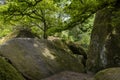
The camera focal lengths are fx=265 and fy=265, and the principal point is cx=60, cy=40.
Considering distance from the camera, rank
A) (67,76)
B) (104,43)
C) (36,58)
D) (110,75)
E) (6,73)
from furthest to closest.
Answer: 1. (104,43)
2. (36,58)
3. (67,76)
4. (110,75)
5. (6,73)

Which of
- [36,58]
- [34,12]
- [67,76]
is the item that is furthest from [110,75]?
[34,12]

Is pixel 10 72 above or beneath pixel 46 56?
above

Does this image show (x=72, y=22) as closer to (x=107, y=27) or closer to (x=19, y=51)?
(x=107, y=27)

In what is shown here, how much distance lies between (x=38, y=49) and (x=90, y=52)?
8.92 feet

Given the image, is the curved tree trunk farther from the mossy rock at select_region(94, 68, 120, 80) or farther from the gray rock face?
the mossy rock at select_region(94, 68, 120, 80)

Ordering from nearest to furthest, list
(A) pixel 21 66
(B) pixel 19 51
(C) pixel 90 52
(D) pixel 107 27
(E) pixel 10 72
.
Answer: (E) pixel 10 72 < (A) pixel 21 66 < (B) pixel 19 51 < (D) pixel 107 27 < (C) pixel 90 52

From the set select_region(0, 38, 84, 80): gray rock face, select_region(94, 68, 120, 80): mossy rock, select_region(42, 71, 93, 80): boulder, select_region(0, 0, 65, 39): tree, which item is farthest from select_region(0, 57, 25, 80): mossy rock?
select_region(0, 0, 65, 39): tree

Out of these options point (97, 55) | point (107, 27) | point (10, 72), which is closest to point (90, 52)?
point (97, 55)

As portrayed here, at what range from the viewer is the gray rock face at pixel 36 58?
10.2 meters

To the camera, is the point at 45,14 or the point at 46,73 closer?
the point at 46,73

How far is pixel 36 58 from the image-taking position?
35.8 feet

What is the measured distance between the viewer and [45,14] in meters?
19.2

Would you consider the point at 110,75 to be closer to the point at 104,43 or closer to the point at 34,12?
the point at 104,43

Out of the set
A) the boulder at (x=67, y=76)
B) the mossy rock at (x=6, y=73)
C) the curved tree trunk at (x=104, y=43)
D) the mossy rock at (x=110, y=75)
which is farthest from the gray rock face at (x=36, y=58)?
the mossy rock at (x=6, y=73)
